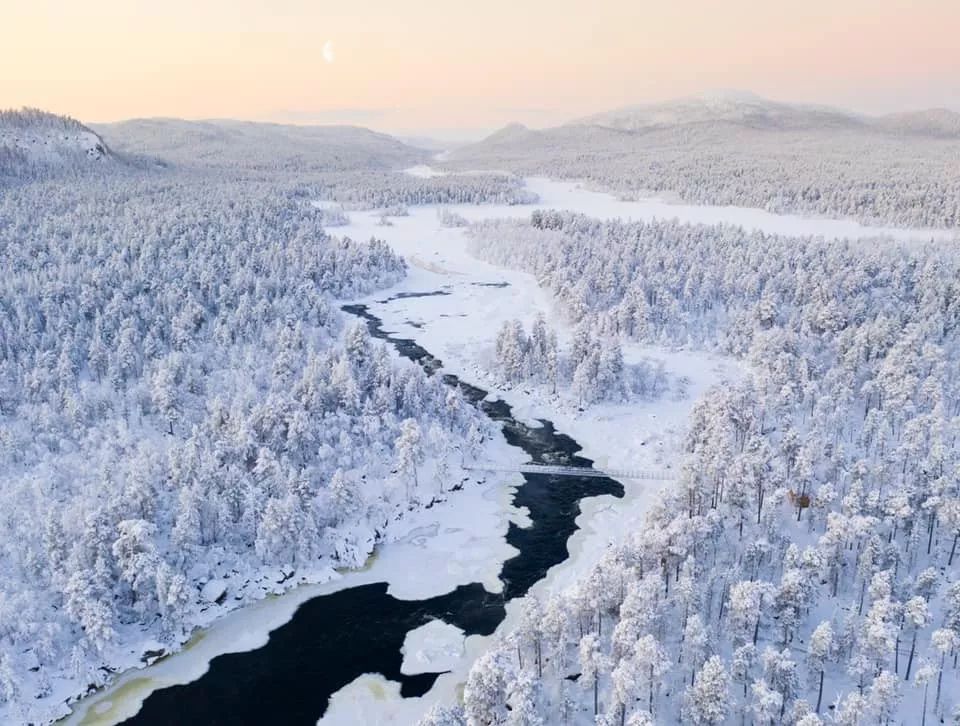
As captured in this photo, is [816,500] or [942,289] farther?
[942,289]

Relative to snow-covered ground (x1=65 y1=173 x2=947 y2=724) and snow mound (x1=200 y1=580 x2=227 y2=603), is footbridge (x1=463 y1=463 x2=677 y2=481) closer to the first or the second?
snow-covered ground (x1=65 y1=173 x2=947 y2=724)

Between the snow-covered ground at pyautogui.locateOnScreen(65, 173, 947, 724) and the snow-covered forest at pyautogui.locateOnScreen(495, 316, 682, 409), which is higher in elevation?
the snow-covered forest at pyautogui.locateOnScreen(495, 316, 682, 409)

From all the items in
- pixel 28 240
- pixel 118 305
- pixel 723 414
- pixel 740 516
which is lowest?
pixel 740 516

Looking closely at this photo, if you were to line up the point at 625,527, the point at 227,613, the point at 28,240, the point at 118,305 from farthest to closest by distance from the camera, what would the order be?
the point at 28,240
the point at 118,305
the point at 625,527
the point at 227,613

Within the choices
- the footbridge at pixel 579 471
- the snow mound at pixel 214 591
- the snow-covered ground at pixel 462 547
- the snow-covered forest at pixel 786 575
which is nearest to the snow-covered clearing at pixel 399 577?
the snow-covered ground at pixel 462 547

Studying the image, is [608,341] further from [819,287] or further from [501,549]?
[501,549]

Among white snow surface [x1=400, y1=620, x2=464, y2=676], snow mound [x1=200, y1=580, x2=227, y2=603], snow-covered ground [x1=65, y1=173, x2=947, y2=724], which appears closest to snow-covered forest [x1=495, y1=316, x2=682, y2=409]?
snow-covered ground [x1=65, y1=173, x2=947, y2=724]

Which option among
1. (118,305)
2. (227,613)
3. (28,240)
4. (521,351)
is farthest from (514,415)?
(28,240)

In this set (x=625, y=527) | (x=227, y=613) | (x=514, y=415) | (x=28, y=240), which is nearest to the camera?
(x=227, y=613)
